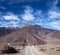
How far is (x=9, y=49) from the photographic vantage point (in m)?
46.8

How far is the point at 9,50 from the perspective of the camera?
46125mm

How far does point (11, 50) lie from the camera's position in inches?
1801

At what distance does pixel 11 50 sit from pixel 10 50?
29 centimetres

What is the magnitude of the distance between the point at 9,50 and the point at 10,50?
62 cm

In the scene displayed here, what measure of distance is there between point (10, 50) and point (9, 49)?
123 cm

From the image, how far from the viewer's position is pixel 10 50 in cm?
4559

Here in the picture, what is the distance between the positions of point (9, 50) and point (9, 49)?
65cm

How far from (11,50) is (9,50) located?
0.67 meters
